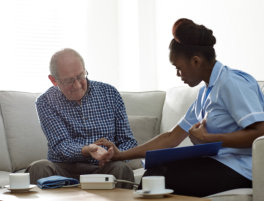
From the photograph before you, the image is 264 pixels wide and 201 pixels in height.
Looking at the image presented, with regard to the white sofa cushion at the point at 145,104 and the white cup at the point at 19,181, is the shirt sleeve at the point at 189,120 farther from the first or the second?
the white sofa cushion at the point at 145,104

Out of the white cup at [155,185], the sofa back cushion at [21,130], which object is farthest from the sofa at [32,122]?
the white cup at [155,185]

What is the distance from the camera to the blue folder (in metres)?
1.67

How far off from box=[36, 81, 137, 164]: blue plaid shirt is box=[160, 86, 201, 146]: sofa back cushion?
0.60m

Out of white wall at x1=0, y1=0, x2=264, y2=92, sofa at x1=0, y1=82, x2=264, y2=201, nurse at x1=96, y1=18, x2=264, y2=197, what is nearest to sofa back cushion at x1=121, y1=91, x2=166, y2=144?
sofa at x1=0, y1=82, x2=264, y2=201

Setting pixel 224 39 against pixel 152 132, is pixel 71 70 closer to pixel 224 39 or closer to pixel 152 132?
pixel 152 132

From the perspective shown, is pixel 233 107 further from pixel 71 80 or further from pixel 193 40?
pixel 71 80

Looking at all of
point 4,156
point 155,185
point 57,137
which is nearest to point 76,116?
point 57,137

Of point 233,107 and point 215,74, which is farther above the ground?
point 215,74

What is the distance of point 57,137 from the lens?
236cm

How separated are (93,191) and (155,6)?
2.82 m

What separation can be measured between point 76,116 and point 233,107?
0.90 meters

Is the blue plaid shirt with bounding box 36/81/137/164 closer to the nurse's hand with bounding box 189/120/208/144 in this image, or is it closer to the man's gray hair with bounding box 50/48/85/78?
the man's gray hair with bounding box 50/48/85/78

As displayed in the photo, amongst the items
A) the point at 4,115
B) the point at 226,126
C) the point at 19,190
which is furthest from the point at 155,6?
the point at 19,190

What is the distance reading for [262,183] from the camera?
1.74 m
